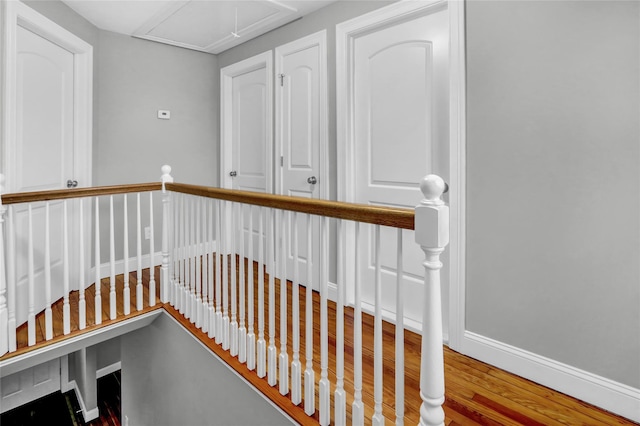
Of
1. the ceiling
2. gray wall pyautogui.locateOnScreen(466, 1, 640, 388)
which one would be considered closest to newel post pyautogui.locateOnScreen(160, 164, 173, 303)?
the ceiling

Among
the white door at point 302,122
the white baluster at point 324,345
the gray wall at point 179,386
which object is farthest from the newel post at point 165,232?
the white baluster at point 324,345

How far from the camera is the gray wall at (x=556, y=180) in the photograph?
58.1 inches

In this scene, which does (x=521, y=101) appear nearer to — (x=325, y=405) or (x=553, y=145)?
(x=553, y=145)

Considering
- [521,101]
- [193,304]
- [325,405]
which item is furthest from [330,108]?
[325,405]

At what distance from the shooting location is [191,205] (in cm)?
235

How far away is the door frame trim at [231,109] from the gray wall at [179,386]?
1.52 meters

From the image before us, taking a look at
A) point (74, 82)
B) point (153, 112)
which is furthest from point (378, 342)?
point (153, 112)

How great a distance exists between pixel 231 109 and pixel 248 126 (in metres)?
0.40

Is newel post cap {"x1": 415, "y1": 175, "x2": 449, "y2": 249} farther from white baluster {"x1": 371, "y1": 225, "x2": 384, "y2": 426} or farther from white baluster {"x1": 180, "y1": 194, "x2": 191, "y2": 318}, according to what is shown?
white baluster {"x1": 180, "y1": 194, "x2": 191, "y2": 318}

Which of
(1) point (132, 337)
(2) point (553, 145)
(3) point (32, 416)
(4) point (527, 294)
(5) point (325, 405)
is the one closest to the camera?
(5) point (325, 405)

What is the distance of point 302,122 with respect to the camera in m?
2.93

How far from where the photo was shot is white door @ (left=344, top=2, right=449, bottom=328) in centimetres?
208

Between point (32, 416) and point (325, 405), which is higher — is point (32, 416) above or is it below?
below

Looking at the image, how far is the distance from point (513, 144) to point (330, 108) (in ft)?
4.41
